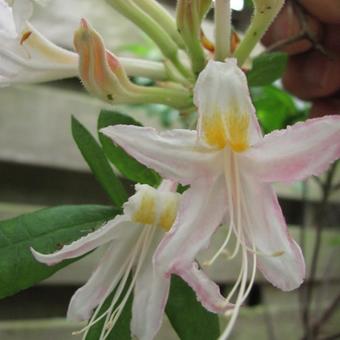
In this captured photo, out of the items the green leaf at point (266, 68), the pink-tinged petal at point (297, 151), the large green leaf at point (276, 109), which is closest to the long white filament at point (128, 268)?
the pink-tinged petal at point (297, 151)

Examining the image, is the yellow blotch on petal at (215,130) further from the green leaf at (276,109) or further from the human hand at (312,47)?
the green leaf at (276,109)

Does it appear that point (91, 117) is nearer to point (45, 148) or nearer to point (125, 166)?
point (45, 148)

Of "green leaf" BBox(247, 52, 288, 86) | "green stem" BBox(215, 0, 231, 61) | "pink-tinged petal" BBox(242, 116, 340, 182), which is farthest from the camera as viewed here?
"green leaf" BBox(247, 52, 288, 86)

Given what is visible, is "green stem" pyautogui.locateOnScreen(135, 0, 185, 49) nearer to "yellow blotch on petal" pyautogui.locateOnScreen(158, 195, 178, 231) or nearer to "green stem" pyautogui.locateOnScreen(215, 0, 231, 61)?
"green stem" pyautogui.locateOnScreen(215, 0, 231, 61)

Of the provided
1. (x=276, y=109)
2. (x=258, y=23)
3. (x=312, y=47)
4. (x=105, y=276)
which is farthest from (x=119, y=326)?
(x=276, y=109)

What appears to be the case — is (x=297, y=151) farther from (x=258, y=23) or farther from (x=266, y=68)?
(x=266, y=68)

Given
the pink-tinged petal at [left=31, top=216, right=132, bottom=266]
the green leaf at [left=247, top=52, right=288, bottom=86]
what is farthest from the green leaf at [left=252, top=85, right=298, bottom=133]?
the pink-tinged petal at [left=31, top=216, right=132, bottom=266]

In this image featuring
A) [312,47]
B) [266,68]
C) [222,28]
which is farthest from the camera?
[312,47]
